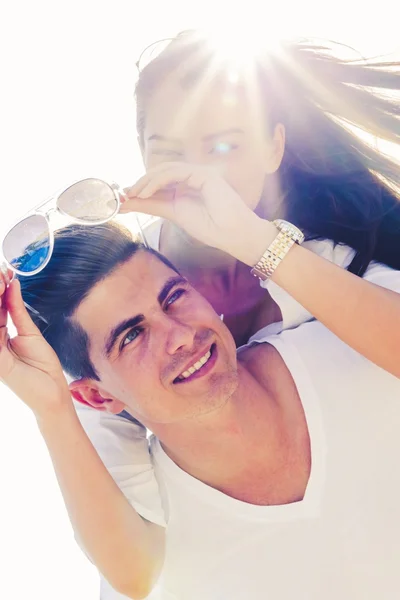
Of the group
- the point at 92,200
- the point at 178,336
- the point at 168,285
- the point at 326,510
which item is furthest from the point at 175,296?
the point at 326,510

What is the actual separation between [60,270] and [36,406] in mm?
646

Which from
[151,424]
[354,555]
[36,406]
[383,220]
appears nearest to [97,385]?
[151,424]

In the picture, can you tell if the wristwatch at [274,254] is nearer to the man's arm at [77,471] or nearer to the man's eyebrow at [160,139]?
the man's eyebrow at [160,139]

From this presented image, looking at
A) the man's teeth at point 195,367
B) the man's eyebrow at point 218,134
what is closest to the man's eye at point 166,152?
the man's eyebrow at point 218,134

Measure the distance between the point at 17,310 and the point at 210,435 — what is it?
0.97 m

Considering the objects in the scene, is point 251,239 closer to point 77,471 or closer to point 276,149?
point 276,149

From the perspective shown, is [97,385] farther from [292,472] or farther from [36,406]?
[292,472]

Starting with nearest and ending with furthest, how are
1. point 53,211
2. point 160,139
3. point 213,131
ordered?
point 53,211
point 213,131
point 160,139

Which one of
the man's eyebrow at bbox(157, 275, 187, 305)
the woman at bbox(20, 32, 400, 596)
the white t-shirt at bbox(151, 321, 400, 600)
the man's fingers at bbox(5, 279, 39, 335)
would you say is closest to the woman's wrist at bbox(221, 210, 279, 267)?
the woman at bbox(20, 32, 400, 596)

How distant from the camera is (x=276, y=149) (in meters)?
3.33

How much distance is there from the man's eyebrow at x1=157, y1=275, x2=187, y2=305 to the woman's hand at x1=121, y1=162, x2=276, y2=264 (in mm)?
421

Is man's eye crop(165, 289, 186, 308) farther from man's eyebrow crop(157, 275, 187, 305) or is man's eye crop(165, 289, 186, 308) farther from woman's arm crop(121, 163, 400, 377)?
woman's arm crop(121, 163, 400, 377)

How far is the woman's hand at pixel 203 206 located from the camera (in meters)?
2.63

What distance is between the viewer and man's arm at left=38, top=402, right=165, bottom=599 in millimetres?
2836
